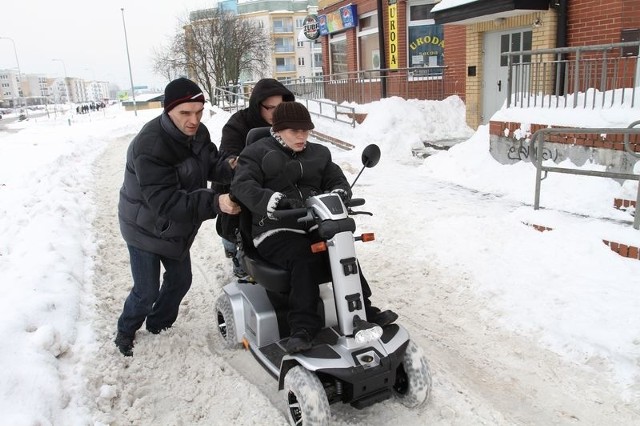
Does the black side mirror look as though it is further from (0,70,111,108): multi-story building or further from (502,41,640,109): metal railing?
(0,70,111,108): multi-story building

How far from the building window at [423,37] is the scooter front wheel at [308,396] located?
16.5 meters

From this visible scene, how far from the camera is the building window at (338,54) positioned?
23.3 m

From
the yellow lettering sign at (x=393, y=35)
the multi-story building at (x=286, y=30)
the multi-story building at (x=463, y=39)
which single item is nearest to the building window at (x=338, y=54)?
the multi-story building at (x=463, y=39)

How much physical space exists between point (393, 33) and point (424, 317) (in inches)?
597

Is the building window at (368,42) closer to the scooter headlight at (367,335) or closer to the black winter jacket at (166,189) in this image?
the black winter jacket at (166,189)

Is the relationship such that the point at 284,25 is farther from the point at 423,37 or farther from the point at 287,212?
the point at 287,212

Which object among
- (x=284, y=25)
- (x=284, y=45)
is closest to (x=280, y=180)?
(x=284, y=45)

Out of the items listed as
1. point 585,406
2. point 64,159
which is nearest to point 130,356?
point 585,406

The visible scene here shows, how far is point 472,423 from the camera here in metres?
3.14

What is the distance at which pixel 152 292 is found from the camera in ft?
12.9

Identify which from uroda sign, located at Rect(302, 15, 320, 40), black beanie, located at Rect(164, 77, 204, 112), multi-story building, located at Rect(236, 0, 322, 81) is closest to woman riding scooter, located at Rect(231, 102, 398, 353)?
black beanie, located at Rect(164, 77, 204, 112)

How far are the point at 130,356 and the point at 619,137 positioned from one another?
6520 mm

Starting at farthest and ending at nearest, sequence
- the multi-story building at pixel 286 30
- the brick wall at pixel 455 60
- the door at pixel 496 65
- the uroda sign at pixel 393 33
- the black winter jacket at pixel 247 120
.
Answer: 1. the multi-story building at pixel 286 30
2. the uroda sign at pixel 393 33
3. the brick wall at pixel 455 60
4. the door at pixel 496 65
5. the black winter jacket at pixel 247 120

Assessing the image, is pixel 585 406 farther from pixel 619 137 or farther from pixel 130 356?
pixel 619 137
